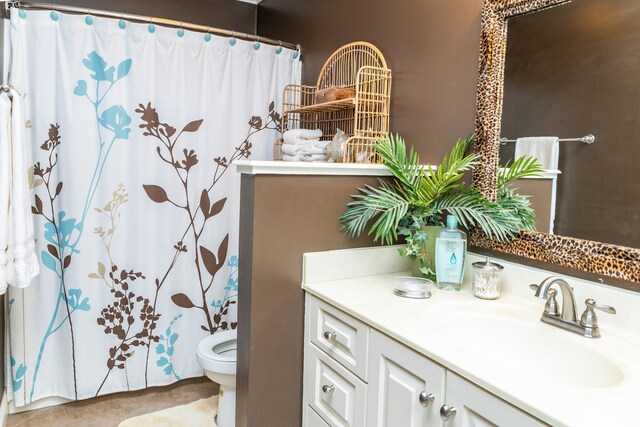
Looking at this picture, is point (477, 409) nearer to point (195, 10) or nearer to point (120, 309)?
point (120, 309)

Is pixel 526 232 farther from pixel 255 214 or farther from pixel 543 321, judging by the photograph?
pixel 255 214

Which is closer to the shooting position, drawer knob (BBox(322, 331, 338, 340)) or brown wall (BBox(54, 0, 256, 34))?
drawer knob (BBox(322, 331, 338, 340))

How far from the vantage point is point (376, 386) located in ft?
4.16

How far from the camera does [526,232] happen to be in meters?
1.50

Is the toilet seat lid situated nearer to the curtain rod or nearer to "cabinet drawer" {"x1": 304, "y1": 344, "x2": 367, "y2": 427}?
"cabinet drawer" {"x1": 304, "y1": 344, "x2": 367, "y2": 427}

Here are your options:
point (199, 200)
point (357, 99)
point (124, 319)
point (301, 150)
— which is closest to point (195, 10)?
point (199, 200)

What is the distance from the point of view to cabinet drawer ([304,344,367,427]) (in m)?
1.35

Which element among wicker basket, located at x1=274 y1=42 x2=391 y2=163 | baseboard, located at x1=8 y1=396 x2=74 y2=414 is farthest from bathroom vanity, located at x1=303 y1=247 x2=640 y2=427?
baseboard, located at x1=8 y1=396 x2=74 y2=414

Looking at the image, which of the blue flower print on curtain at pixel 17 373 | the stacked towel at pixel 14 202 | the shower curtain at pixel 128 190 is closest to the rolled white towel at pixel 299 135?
the shower curtain at pixel 128 190

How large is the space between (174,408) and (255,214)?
137 centimetres

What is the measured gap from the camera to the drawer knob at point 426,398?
1.07 metres

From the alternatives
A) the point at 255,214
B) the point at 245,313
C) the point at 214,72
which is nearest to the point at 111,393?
the point at 245,313

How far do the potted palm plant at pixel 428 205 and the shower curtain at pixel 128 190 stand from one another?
3.53ft

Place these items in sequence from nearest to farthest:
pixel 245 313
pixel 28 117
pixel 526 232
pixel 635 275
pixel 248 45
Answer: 1. pixel 635 275
2. pixel 526 232
3. pixel 245 313
4. pixel 28 117
5. pixel 248 45
